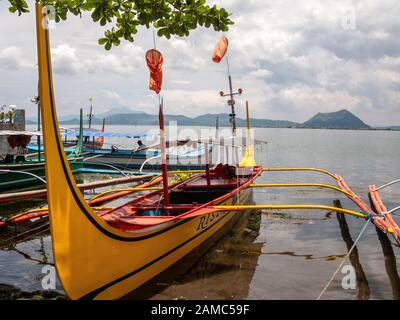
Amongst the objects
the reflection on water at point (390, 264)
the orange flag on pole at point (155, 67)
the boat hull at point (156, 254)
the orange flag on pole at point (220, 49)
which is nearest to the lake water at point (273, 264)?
the reflection on water at point (390, 264)

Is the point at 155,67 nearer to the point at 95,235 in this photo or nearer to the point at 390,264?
the point at 95,235

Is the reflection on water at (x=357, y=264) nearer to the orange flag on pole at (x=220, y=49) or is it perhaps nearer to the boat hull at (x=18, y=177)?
the orange flag on pole at (x=220, y=49)

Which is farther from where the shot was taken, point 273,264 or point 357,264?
point 357,264

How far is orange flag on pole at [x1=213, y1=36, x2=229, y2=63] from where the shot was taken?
28.6ft

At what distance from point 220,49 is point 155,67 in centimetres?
268

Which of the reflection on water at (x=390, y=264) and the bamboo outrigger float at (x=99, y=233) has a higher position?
the bamboo outrigger float at (x=99, y=233)

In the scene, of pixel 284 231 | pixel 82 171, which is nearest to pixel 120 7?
pixel 284 231

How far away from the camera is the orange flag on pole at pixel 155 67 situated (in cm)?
660

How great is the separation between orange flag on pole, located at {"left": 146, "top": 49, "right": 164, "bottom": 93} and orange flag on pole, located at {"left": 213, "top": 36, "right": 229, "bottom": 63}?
2375 mm

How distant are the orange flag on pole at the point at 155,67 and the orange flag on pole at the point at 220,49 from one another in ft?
7.79

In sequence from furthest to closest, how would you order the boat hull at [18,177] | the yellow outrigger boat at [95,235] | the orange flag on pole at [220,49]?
the boat hull at [18,177]
the orange flag on pole at [220,49]
the yellow outrigger boat at [95,235]

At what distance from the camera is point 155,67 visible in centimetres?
666

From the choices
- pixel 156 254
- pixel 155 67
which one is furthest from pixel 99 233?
pixel 155 67

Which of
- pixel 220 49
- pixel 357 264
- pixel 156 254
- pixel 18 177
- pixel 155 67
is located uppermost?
pixel 220 49
